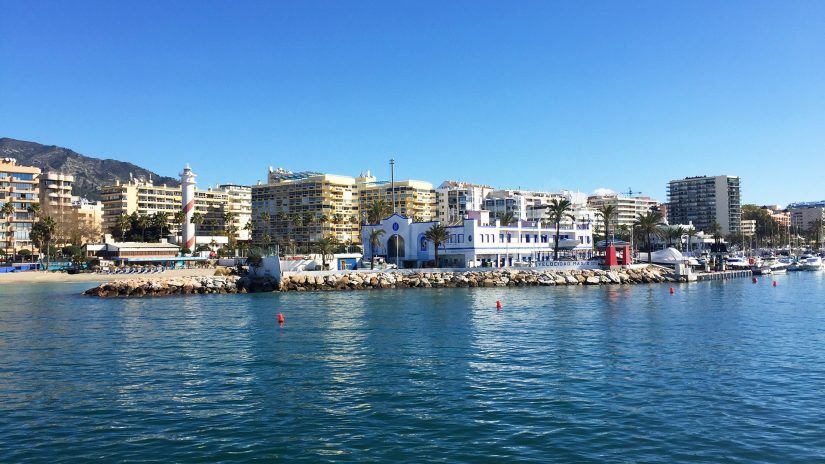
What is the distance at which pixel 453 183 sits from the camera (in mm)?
183375

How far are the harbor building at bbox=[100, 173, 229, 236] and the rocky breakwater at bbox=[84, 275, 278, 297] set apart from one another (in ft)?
317

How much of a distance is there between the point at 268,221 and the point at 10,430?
151880 millimetres

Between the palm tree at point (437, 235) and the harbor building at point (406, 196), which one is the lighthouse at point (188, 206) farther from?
the palm tree at point (437, 235)

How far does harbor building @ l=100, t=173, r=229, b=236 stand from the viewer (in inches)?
6683

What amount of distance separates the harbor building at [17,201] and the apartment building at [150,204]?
91.8 feet

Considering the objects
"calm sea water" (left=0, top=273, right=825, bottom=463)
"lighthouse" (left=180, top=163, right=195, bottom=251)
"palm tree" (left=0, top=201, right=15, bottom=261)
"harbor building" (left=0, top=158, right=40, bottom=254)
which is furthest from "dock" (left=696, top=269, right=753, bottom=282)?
"harbor building" (left=0, top=158, right=40, bottom=254)

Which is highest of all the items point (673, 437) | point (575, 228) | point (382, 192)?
point (382, 192)

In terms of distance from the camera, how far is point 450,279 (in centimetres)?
7556

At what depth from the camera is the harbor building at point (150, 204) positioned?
170 meters

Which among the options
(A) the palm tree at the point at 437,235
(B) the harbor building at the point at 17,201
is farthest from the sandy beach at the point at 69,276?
(A) the palm tree at the point at 437,235

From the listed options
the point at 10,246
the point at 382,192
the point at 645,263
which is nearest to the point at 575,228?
the point at 645,263

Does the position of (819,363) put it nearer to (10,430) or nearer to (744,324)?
(744,324)

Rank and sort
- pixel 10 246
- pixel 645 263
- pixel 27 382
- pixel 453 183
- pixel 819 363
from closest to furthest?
pixel 27 382 < pixel 819 363 < pixel 645 263 < pixel 10 246 < pixel 453 183

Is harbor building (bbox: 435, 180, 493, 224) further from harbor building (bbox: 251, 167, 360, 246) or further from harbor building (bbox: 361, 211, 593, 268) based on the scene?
harbor building (bbox: 361, 211, 593, 268)
